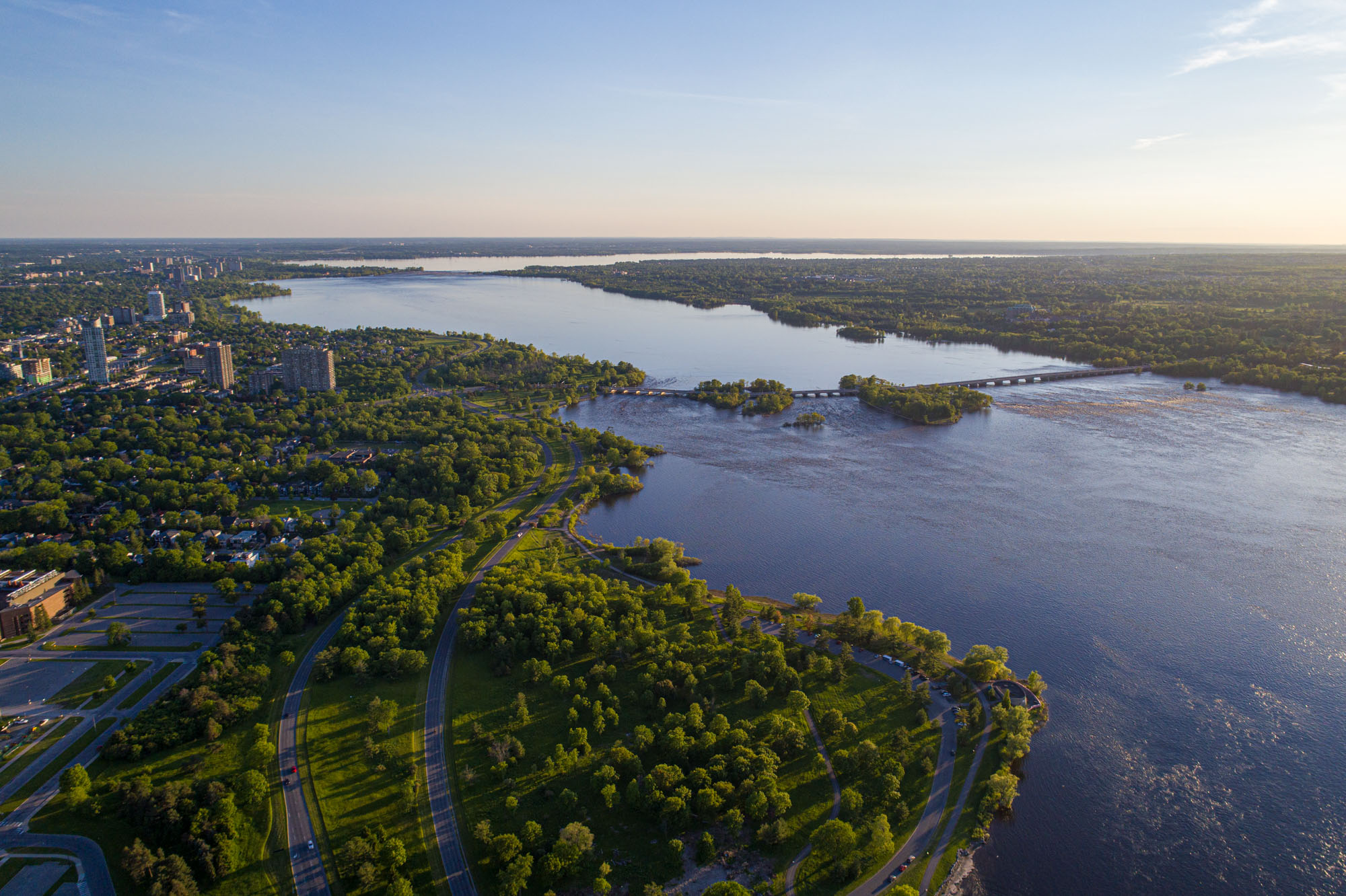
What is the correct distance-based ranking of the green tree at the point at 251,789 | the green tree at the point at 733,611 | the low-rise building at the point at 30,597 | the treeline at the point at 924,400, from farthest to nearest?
1. the treeline at the point at 924,400
2. the green tree at the point at 733,611
3. the low-rise building at the point at 30,597
4. the green tree at the point at 251,789

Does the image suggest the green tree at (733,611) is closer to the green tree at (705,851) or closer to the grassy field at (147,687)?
the green tree at (705,851)

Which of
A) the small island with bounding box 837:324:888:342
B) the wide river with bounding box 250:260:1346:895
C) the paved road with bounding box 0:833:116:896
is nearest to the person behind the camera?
the paved road with bounding box 0:833:116:896

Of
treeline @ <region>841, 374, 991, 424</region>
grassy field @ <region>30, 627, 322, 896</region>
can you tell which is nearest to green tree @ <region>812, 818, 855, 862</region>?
grassy field @ <region>30, 627, 322, 896</region>

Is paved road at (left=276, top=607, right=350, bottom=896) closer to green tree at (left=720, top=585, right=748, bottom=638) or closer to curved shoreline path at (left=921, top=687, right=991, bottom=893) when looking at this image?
green tree at (left=720, top=585, right=748, bottom=638)

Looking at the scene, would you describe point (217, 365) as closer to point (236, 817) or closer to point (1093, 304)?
point (236, 817)

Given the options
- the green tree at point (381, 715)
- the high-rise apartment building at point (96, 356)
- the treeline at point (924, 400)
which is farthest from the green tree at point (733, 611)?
the high-rise apartment building at point (96, 356)

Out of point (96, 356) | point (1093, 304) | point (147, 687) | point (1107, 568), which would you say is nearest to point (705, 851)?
point (147, 687)

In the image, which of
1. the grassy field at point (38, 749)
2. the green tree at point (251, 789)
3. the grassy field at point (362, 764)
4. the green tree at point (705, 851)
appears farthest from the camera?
the grassy field at point (38, 749)
